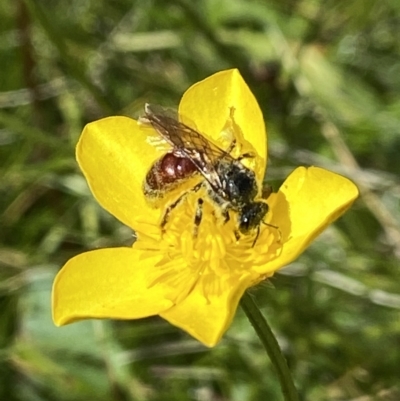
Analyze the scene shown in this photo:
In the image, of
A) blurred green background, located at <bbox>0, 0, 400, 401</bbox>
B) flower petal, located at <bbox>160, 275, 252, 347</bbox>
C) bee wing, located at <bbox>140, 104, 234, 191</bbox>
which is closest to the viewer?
flower petal, located at <bbox>160, 275, 252, 347</bbox>

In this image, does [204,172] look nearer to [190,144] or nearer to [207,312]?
[190,144]

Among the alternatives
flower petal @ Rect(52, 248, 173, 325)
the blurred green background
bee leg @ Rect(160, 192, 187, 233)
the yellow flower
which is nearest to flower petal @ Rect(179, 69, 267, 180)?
Answer: the yellow flower

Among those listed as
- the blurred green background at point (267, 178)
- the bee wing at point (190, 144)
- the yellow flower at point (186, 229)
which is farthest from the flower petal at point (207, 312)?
the blurred green background at point (267, 178)

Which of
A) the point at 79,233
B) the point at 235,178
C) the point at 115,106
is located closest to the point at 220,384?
the point at 79,233

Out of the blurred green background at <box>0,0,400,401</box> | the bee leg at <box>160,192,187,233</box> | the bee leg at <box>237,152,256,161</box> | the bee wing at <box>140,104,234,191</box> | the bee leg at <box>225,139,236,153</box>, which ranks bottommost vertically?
the blurred green background at <box>0,0,400,401</box>

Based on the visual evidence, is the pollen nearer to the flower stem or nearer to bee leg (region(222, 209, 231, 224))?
bee leg (region(222, 209, 231, 224))

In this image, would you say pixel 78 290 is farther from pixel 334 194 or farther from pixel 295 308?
pixel 295 308

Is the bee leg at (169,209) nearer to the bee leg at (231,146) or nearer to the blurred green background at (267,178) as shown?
the bee leg at (231,146)

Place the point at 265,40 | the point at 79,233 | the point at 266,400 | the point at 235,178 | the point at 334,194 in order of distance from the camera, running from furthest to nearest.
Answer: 1. the point at 265,40
2. the point at 79,233
3. the point at 266,400
4. the point at 235,178
5. the point at 334,194
